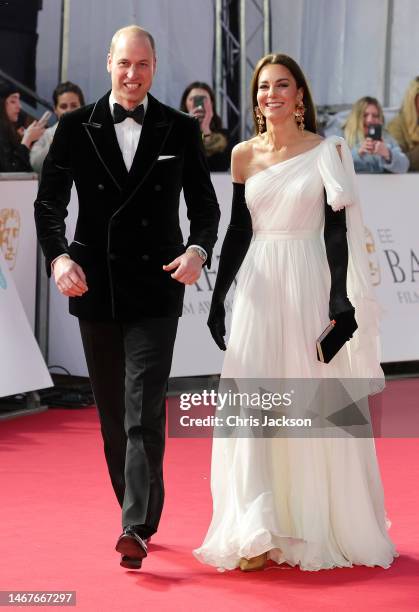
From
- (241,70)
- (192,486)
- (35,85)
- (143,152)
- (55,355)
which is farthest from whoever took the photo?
(241,70)

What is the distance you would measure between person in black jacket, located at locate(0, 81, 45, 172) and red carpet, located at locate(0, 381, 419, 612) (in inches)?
90.3

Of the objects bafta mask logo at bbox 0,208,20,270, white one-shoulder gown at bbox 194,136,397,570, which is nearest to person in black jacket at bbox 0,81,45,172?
bafta mask logo at bbox 0,208,20,270

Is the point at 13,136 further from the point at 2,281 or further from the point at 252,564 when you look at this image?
the point at 252,564

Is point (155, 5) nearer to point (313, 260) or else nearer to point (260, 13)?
point (260, 13)

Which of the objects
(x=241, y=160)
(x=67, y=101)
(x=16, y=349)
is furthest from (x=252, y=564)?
(x=67, y=101)

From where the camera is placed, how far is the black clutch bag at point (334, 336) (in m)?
4.81

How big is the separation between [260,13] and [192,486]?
6347 millimetres

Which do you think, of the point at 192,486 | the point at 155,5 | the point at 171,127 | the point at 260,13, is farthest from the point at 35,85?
the point at 171,127

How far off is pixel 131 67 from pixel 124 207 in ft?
1.65

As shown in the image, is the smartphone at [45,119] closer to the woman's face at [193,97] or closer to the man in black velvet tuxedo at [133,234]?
the woman's face at [193,97]

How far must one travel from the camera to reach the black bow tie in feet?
16.0

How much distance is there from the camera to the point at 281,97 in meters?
4.91

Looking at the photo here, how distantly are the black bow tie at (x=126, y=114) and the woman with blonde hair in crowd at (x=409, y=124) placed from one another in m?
6.46

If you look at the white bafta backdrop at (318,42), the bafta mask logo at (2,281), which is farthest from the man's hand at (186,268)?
the white bafta backdrop at (318,42)
